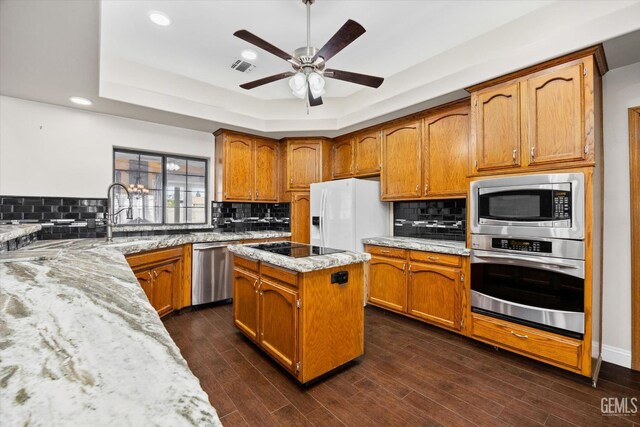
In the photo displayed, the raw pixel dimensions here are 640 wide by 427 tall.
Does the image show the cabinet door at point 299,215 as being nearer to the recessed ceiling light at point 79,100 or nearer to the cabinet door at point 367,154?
the cabinet door at point 367,154

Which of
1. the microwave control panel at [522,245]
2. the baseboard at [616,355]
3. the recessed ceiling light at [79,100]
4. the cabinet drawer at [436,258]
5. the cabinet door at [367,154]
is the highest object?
the recessed ceiling light at [79,100]

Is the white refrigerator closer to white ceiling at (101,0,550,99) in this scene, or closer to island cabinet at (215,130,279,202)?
island cabinet at (215,130,279,202)

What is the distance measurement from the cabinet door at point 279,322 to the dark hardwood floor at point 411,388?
0.17 meters

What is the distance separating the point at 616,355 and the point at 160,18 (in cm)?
464

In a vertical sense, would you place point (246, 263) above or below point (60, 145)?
below

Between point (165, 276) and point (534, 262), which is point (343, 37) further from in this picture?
point (165, 276)

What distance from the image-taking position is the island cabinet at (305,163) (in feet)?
14.5

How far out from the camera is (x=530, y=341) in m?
2.23

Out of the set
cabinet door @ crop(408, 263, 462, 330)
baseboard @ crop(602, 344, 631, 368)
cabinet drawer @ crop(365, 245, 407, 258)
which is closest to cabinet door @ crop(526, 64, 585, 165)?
cabinet door @ crop(408, 263, 462, 330)

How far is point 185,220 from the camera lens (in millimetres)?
4086

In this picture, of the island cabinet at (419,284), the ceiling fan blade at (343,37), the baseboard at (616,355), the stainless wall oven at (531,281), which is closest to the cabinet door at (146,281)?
the island cabinet at (419,284)

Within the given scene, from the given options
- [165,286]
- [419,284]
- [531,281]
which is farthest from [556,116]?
[165,286]

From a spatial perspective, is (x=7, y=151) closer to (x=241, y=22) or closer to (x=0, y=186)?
(x=0, y=186)

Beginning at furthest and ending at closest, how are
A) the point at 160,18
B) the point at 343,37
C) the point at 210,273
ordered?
the point at 210,273, the point at 160,18, the point at 343,37
